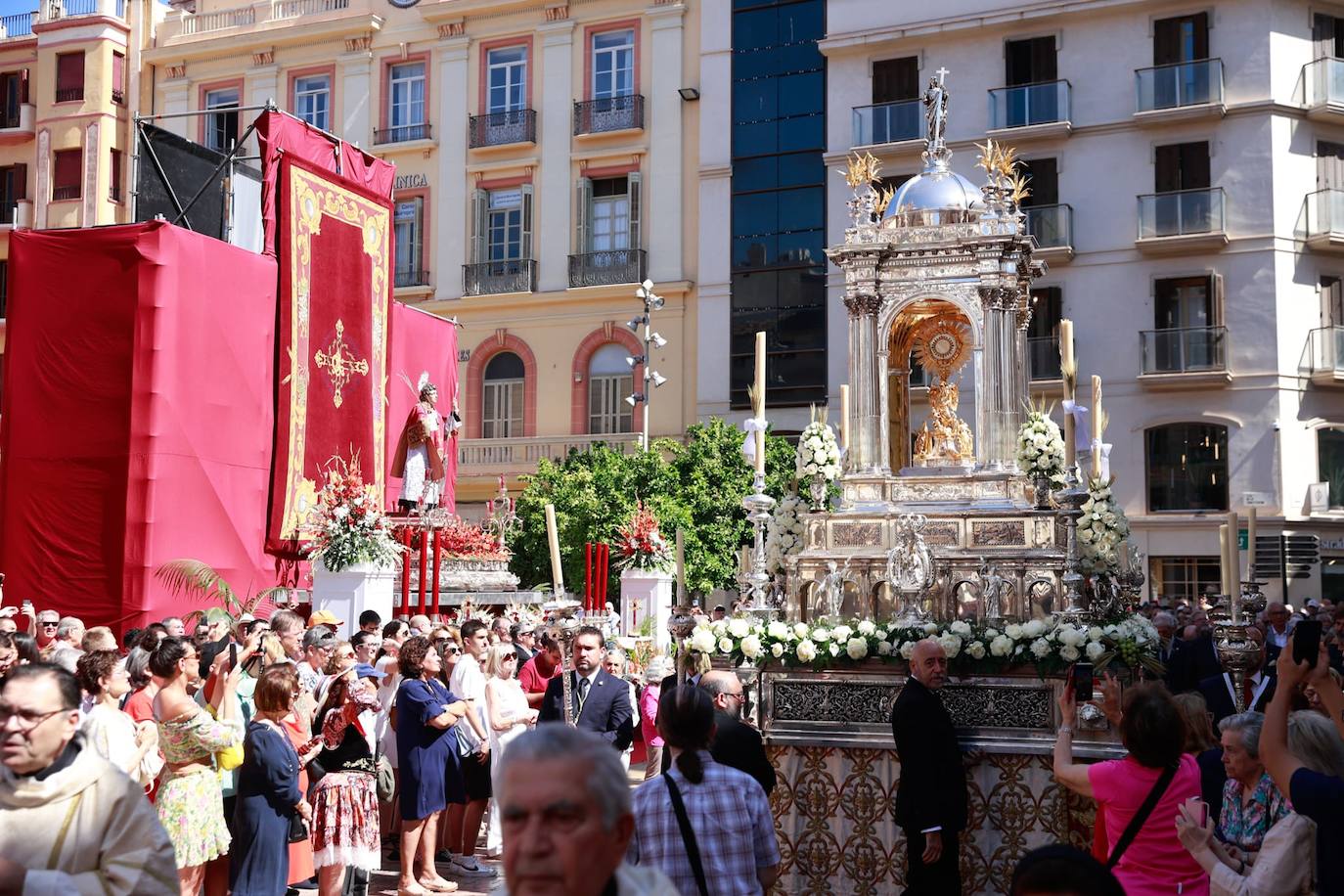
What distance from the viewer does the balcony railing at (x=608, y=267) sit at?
1221 inches

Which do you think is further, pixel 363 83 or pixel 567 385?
pixel 363 83

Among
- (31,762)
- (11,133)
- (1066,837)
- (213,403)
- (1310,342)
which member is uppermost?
(11,133)

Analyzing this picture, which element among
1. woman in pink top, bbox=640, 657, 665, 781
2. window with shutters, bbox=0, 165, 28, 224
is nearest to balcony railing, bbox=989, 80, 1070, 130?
woman in pink top, bbox=640, 657, 665, 781

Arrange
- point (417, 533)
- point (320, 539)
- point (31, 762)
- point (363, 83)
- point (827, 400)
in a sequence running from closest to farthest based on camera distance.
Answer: point (31, 762)
point (320, 539)
point (417, 533)
point (827, 400)
point (363, 83)

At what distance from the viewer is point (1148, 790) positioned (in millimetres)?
5000

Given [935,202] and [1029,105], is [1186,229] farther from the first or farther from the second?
[935,202]

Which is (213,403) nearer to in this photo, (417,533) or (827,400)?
(417,533)

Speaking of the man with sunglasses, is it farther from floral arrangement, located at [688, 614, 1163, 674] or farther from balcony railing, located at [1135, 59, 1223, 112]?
balcony railing, located at [1135, 59, 1223, 112]

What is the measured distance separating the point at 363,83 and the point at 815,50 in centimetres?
1092

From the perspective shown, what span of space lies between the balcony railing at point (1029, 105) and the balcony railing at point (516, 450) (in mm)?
9999

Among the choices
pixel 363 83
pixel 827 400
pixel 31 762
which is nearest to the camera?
pixel 31 762

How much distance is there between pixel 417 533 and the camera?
18.7 metres

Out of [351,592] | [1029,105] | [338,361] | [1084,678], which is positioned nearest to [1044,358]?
[1029,105]

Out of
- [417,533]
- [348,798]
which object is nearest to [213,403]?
[417,533]
